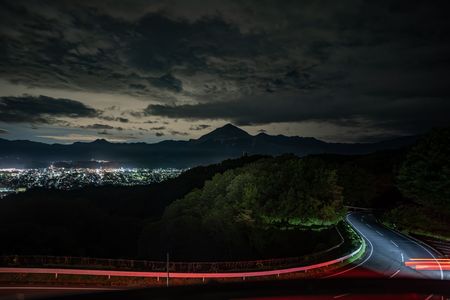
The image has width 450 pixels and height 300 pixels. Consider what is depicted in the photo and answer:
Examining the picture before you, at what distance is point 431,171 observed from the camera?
39281mm

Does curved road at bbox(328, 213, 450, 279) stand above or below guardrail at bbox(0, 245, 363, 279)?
below

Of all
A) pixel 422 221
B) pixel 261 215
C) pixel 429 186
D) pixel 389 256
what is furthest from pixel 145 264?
pixel 422 221

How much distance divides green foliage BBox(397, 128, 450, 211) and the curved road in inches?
208

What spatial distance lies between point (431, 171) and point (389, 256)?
16447 mm

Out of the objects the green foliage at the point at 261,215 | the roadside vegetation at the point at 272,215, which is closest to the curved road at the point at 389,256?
the roadside vegetation at the point at 272,215

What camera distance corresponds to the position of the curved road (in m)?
22.0

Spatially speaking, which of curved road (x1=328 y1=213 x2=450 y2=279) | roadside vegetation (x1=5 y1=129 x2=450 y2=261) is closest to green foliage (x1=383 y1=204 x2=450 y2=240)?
roadside vegetation (x1=5 y1=129 x2=450 y2=261)

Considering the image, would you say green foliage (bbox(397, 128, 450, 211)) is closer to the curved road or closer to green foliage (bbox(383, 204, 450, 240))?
green foliage (bbox(383, 204, 450, 240))

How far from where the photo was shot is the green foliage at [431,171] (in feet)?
123

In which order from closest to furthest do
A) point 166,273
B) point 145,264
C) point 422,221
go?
point 166,273 → point 145,264 → point 422,221

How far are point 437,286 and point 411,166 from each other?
41.6 m

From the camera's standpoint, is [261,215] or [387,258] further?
[261,215]

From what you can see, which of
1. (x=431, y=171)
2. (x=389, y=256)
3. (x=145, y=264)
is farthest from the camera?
(x=431, y=171)

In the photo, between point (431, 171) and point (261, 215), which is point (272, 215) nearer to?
point (261, 215)
